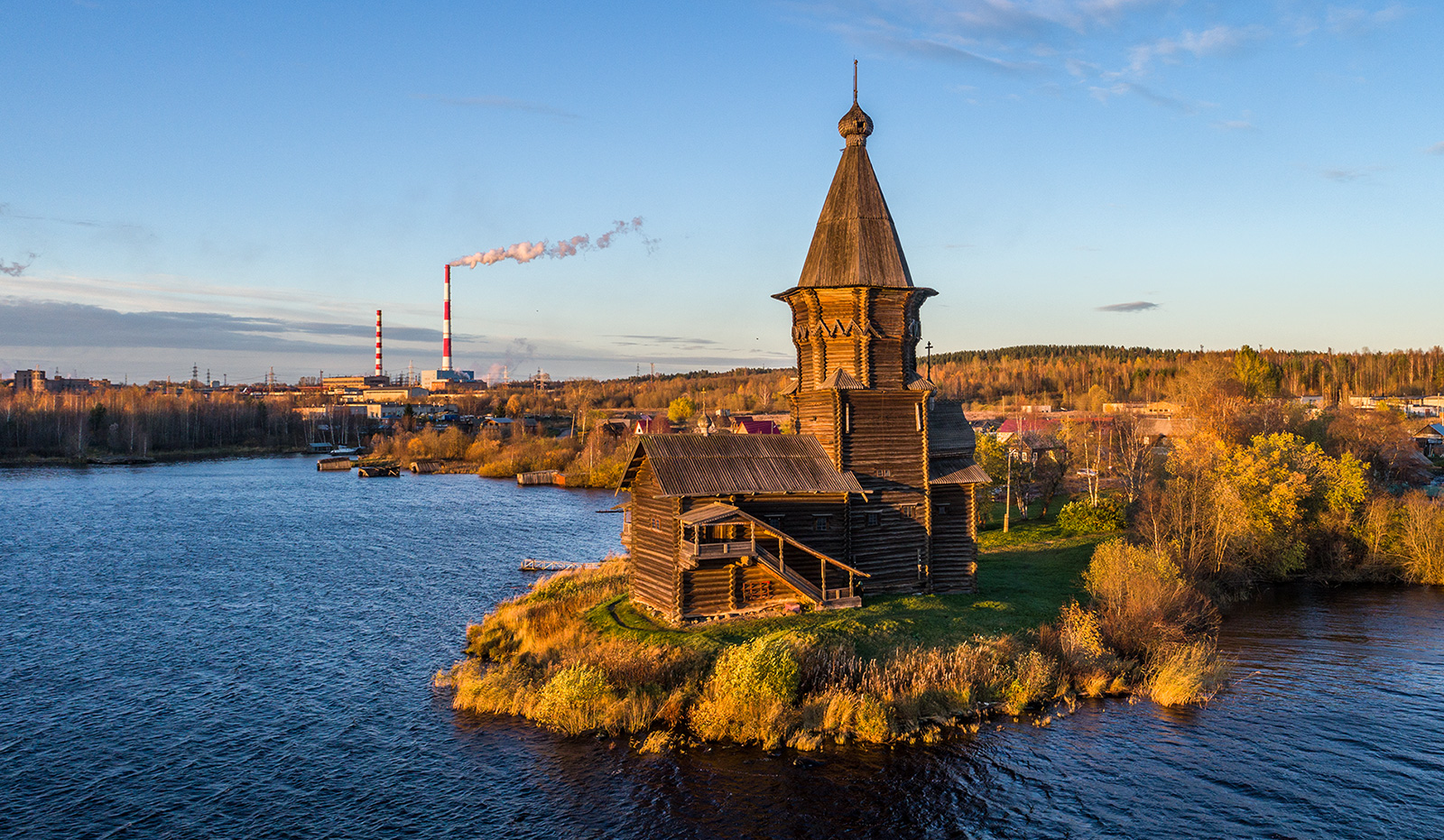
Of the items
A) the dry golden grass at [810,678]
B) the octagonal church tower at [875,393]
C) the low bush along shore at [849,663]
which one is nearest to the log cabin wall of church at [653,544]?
the low bush along shore at [849,663]

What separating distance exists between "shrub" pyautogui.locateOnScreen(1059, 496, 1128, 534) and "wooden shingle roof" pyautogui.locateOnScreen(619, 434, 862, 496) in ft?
78.0

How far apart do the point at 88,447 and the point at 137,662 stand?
123 m

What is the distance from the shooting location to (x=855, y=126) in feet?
110

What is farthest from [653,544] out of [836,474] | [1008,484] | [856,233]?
[1008,484]

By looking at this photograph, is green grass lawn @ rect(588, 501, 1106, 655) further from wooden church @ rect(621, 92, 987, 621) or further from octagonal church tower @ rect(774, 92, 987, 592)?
octagonal church tower @ rect(774, 92, 987, 592)

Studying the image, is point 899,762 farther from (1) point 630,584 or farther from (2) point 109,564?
(2) point 109,564

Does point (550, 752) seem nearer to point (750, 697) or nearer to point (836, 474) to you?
point (750, 697)

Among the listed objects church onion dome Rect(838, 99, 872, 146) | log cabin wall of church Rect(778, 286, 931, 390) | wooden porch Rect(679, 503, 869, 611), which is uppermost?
church onion dome Rect(838, 99, 872, 146)

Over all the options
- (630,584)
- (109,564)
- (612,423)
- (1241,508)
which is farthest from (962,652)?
(612,423)

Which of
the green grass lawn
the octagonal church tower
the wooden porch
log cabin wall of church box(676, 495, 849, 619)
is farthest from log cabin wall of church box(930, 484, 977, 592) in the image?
the wooden porch

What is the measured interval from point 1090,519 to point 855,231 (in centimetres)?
2648

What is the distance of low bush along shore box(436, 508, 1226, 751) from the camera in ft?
74.9

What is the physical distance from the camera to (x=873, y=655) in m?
25.4

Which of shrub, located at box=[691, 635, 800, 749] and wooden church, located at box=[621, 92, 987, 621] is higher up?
wooden church, located at box=[621, 92, 987, 621]
